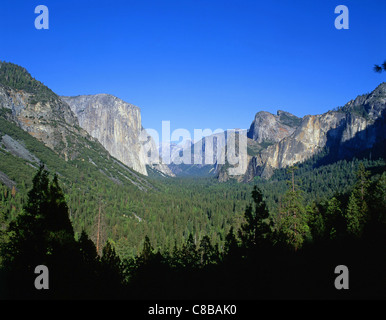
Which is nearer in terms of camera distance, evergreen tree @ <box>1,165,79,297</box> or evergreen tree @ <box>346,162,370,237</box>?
evergreen tree @ <box>1,165,79,297</box>

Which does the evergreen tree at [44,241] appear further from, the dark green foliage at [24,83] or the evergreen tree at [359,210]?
the dark green foliage at [24,83]

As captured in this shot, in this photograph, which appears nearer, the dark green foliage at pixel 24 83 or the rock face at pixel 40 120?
the rock face at pixel 40 120

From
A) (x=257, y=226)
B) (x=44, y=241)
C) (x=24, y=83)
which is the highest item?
(x=24, y=83)

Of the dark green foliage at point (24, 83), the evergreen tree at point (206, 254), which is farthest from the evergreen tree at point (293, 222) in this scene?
the dark green foliage at point (24, 83)

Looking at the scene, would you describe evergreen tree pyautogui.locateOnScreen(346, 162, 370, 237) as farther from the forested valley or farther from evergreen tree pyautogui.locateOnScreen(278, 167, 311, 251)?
evergreen tree pyautogui.locateOnScreen(278, 167, 311, 251)

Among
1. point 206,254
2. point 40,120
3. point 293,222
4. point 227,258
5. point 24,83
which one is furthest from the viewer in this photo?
point 24,83

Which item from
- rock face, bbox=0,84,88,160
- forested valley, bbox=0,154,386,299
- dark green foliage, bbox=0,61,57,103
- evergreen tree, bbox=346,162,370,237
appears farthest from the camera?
dark green foliage, bbox=0,61,57,103

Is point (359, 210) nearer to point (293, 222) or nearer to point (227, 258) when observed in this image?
point (293, 222)

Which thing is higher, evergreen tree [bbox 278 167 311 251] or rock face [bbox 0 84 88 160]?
rock face [bbox 0 84 88 160]

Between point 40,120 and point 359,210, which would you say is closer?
point 359,210

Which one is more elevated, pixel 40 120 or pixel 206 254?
pixel 40 120

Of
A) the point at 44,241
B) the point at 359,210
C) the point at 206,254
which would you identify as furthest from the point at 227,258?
the point at 359,210

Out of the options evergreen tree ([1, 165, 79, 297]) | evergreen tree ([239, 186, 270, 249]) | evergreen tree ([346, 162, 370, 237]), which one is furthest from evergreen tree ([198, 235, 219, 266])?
evergreen tree ([1, 165, 79, 297])

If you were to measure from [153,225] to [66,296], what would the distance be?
237 ft
